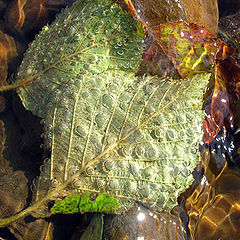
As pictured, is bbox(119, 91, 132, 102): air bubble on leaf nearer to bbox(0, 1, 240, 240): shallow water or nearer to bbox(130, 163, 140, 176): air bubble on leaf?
bbox(130, 163, 140, 176): air bubble on leaf

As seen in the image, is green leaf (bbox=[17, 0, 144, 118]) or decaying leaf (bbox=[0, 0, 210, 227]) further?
green leaf (bbox=[17, 0, 144, 118])

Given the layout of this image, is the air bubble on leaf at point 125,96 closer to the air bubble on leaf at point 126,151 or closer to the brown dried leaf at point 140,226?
the air bubble on leaf at point 126,151

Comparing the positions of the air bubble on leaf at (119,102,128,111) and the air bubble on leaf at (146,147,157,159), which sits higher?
the air bubble on leaf at (119,102,128,111)

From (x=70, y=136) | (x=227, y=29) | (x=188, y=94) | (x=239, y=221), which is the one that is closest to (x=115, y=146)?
(x=70, y=136)

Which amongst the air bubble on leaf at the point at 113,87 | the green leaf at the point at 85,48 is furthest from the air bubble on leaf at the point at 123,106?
the green leaf at the point at 85,48

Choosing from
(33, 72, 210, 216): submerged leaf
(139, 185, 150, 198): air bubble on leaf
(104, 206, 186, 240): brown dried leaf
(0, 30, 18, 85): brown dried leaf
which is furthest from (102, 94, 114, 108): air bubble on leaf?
(0, 30, 18, 85): brown dried leaf

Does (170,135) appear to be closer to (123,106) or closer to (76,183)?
(123,106)

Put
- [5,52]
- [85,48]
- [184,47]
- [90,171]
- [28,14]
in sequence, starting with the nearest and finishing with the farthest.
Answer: [90,171], [85,48], [184,47], [5,52], [28,14]

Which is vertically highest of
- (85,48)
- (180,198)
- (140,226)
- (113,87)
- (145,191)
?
(85,48)

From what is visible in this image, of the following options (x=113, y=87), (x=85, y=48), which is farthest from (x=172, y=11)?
(x=113, y=87)

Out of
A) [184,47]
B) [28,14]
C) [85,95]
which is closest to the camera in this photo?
[85,95]

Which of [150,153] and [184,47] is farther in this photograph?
[184,47]
